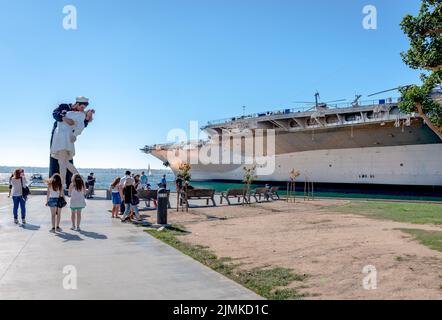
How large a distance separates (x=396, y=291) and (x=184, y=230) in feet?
22.7

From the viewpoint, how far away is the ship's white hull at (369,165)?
38.1 metres

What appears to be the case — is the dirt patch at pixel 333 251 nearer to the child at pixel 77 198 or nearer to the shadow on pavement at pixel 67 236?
the shadow on pavement at pixel 67 236

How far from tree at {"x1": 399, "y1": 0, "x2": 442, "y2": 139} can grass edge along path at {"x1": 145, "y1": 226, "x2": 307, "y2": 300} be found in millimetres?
7905

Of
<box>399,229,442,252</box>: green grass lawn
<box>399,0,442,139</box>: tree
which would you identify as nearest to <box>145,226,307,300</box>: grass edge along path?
<box>399,229,442,252</box>: green grass lawn

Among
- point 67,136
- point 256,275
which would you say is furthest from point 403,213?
point 67,136

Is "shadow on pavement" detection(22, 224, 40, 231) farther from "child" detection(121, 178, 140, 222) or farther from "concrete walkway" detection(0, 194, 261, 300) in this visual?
"child" detection(121, 178, 140, 222)

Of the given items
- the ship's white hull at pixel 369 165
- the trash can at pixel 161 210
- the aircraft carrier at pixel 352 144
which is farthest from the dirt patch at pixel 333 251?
the ship's white hull at pixel 369 165

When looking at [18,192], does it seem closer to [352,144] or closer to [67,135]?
[67,135]

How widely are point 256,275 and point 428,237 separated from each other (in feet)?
18.7

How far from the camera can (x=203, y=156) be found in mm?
65125

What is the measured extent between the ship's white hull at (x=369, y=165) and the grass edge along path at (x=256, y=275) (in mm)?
36496
